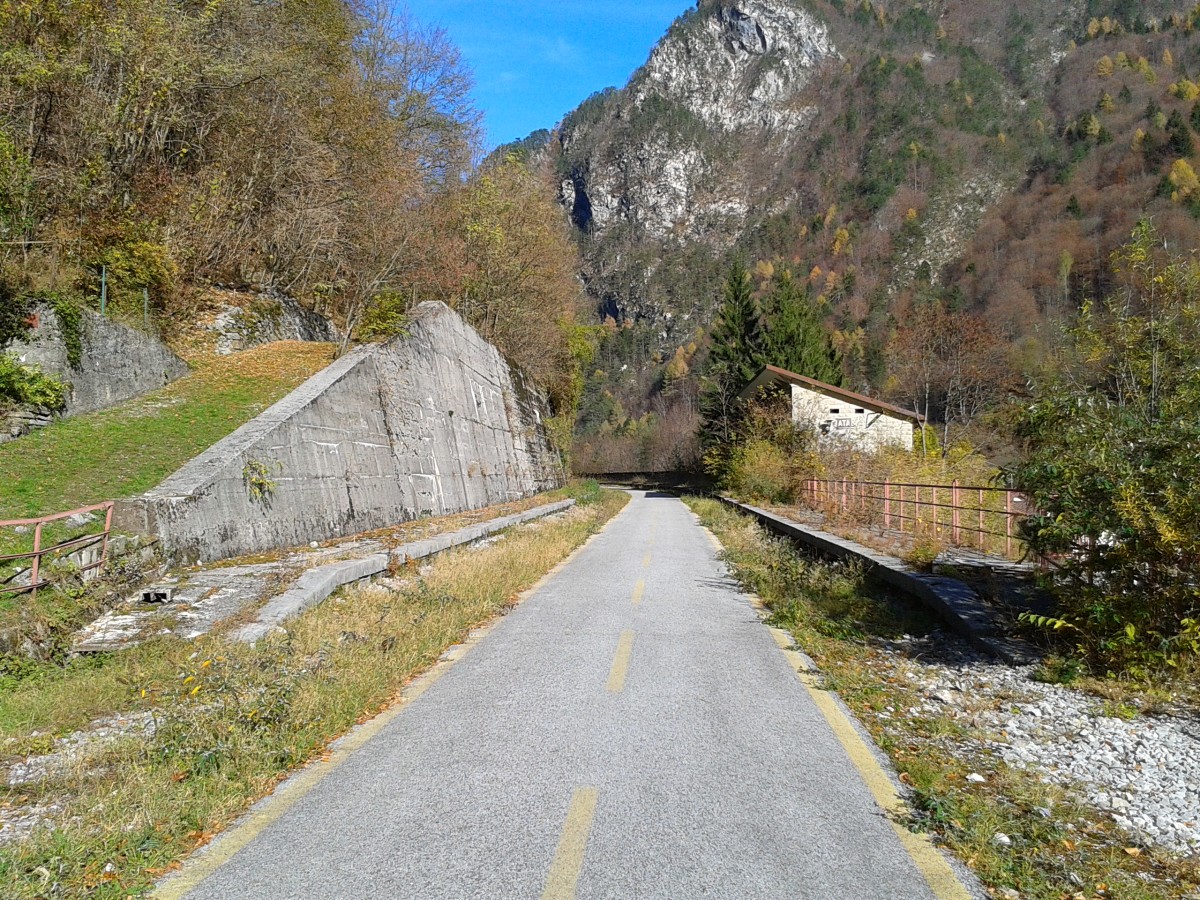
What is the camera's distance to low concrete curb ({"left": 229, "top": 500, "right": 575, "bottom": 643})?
7.35m

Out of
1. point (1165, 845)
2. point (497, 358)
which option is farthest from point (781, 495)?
point (1165, 845)

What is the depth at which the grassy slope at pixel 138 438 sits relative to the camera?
9789 millimetres

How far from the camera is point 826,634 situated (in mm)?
8797

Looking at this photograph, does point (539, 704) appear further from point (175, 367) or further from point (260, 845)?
point (175, 367)

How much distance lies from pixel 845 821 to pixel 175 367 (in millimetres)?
16443

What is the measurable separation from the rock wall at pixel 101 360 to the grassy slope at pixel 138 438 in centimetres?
34

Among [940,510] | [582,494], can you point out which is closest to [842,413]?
[582,494]

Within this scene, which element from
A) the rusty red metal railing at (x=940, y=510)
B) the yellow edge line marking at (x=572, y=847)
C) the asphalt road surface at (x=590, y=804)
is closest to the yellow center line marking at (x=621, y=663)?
the asphalt road surface at (x=590, y=804)

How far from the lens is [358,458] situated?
14867mm

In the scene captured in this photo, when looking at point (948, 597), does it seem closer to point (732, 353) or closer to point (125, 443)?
point (125, 443)

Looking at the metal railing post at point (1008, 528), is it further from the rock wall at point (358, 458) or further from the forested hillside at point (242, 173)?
the forested hillside at point (242, 173)

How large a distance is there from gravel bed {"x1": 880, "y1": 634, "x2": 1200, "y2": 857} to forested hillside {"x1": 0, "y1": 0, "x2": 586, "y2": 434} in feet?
48.9

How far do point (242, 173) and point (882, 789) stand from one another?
75.1ft

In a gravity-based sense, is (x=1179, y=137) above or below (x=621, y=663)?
above
